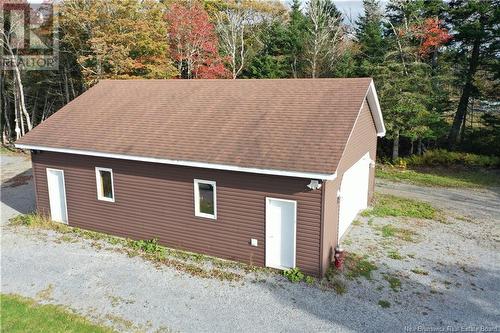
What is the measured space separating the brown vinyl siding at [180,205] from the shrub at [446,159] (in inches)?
748

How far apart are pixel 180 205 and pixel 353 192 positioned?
651 cm

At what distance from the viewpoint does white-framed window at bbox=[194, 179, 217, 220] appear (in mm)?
11875

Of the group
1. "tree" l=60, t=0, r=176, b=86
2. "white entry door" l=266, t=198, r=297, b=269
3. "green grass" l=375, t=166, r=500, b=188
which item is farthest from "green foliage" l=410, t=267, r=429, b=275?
"tree" l=60, t=0, r=176, b=86

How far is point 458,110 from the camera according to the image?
30078 millimetres

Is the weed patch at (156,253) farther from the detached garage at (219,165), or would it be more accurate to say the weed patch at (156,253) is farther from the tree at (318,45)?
the tree at (318,45)

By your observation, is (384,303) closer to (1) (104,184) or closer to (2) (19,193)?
(1) (104,184)

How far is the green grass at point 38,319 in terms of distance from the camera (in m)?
8.69

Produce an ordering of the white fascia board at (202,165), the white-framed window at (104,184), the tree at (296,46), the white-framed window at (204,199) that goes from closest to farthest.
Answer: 1. the white fascia board at (202,165)
2. the white-framed window at (204,199)
3. the white-framed window at (104,184)
4. the tree at (296,46)

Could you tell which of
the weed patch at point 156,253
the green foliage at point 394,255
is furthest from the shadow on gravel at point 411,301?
the weed patch at point 156,253

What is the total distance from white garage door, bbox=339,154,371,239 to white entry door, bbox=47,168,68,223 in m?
10.1

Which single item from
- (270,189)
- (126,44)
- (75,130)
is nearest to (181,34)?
(126,44)

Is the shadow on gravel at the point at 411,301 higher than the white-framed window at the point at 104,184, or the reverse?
the white-framed window at the point at 104,184

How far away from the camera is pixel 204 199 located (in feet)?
39.8

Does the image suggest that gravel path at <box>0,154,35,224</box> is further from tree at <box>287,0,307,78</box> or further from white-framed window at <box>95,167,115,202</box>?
tree at <box>287,0,307,78</box>
